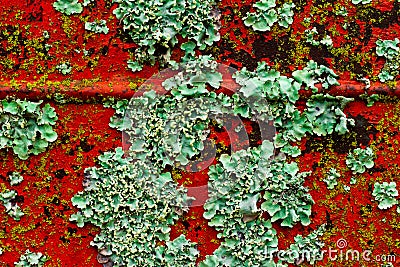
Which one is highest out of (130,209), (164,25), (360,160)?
(164,25)

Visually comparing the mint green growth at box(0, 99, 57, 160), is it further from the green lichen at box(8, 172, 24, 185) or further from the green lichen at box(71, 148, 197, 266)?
the green lichen at box(71, 148, 197, 266)

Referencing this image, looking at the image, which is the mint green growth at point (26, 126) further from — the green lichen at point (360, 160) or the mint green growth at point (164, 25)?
the green lichen at point (360, 160)

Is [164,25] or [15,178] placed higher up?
[164,25]

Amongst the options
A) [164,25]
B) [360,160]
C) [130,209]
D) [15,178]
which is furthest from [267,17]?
[15,178]

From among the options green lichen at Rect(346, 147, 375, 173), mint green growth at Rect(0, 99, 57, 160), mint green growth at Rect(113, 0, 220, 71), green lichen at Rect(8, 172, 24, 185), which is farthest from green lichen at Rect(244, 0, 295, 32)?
green lichen at Rect(8, 172, 24, 185)

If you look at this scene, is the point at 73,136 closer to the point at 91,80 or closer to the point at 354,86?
the point at 91,80

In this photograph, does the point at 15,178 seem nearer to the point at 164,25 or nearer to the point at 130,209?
the point at 130,209

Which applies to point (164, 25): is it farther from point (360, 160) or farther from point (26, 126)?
point (360, 160)

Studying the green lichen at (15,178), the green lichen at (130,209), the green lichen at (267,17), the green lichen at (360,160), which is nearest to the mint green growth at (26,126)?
the green lichen at (15,178)

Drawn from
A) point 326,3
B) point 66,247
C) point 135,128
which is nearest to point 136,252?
point 66,247
